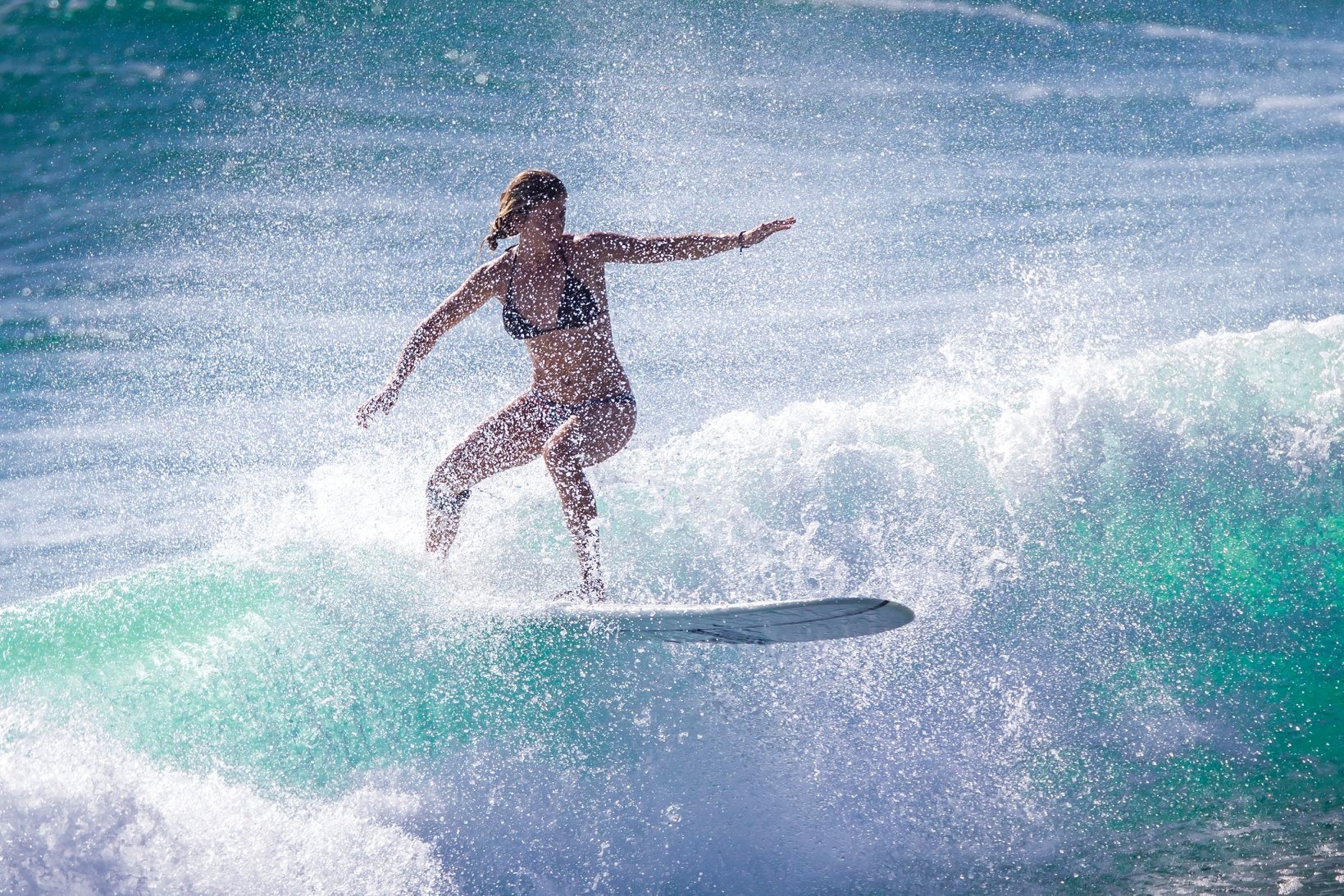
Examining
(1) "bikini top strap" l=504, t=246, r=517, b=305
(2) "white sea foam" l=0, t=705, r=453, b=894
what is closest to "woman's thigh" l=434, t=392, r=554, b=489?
(1) "bikini top strap" l=504, t=246, r=517, b=305

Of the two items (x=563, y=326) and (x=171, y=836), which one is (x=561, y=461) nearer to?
(x=563, y=326)

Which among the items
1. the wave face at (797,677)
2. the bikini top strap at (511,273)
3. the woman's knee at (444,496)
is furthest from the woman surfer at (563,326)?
the wave face at (797,677)

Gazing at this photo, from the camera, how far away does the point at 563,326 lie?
13.8 feet

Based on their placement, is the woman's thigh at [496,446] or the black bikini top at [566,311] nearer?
the black bikini top at [566,311]

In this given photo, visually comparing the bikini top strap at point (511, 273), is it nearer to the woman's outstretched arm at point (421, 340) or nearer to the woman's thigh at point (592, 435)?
the woman's outstretched arm at point (421, 340)

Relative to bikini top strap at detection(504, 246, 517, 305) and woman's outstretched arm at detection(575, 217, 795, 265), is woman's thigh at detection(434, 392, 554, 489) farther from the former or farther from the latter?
woman's outstretched arm at detection(575, 217, 795, 265)

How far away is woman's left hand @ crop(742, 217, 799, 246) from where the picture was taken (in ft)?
12.9

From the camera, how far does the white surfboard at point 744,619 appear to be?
3.31m

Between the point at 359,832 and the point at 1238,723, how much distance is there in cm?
446

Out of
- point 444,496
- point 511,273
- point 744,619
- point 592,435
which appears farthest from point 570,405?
point 744,619

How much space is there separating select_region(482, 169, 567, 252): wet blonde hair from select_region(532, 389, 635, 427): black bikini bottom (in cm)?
80

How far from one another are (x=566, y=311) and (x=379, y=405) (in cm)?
92

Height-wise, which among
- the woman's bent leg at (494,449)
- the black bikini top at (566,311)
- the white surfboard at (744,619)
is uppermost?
the black bikini top at (566,311)

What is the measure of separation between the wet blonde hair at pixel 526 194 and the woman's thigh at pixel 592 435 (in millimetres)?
837
